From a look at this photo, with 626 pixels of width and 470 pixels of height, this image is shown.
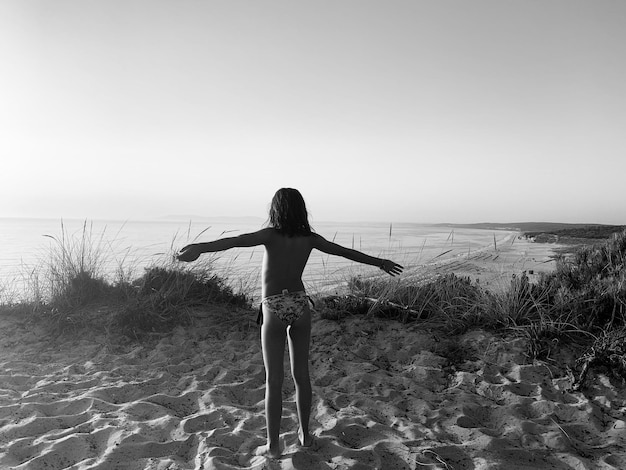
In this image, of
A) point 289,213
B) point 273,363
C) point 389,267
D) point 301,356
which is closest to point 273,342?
point 273,363

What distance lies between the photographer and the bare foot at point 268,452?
3.71 m

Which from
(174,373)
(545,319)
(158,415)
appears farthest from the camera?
(545,319)

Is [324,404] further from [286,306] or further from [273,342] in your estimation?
[286,306]

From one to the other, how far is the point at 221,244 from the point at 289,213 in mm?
626

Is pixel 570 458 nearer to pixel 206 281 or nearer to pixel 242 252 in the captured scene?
pixel 206 281

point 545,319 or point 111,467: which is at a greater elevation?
point 545,319

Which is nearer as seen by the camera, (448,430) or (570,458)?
(570,458)

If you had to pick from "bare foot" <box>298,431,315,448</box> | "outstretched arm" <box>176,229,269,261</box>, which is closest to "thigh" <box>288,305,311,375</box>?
"bare foot" <box>298,431,315,448</box>

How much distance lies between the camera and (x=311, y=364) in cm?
589

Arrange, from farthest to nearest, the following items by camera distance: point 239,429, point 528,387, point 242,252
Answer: point 242,252
point 528,387
point 239,429

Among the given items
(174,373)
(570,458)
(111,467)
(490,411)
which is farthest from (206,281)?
(570,458)

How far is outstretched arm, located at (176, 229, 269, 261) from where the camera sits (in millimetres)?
3482

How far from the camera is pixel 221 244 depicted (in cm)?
356

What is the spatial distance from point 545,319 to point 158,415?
5.03 metres
